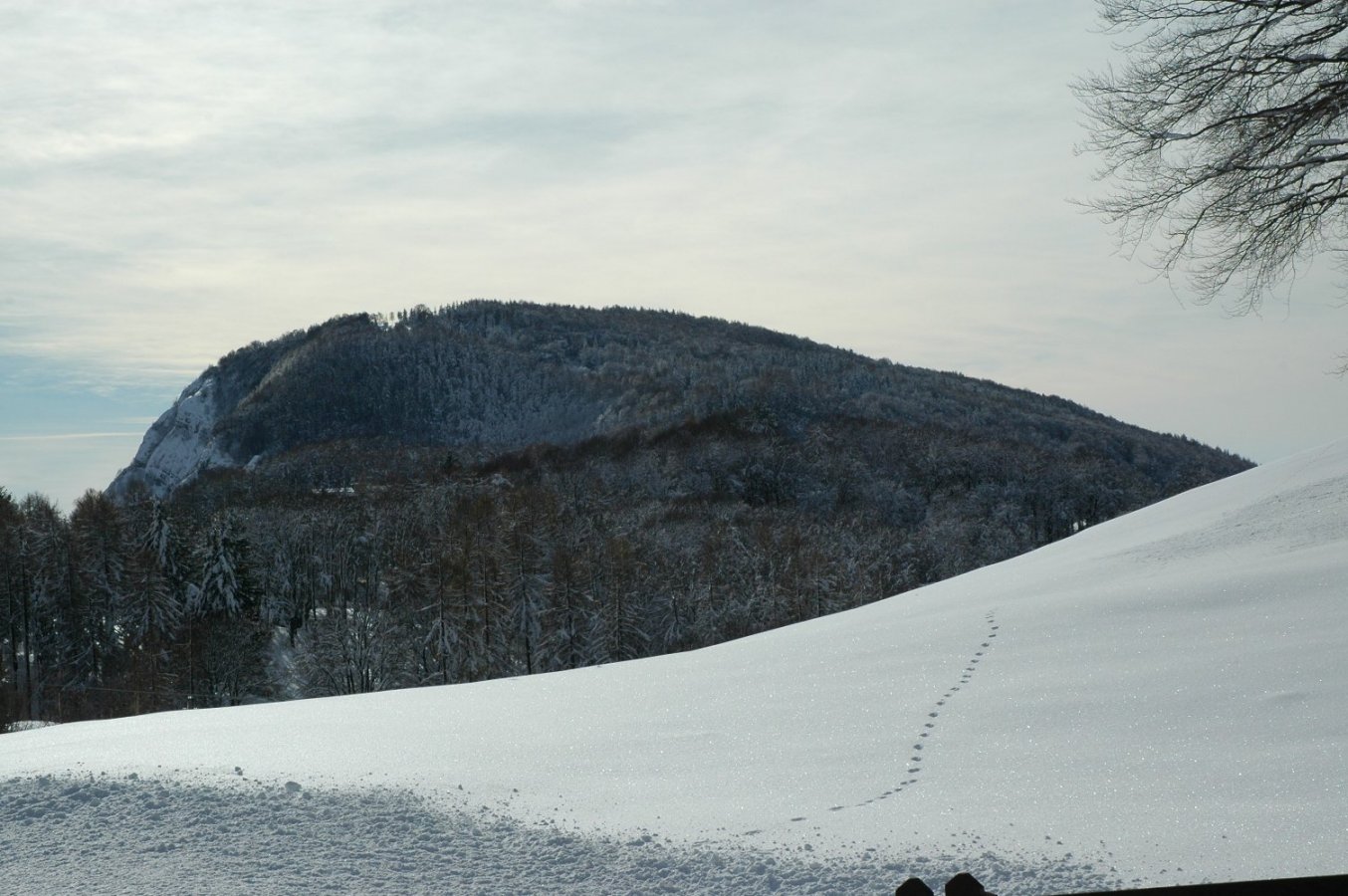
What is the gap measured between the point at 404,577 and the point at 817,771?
6348cm

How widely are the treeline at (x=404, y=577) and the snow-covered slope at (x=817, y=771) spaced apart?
4175 cm

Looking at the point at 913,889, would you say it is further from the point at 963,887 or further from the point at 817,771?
the point at 817,771

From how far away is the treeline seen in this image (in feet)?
188

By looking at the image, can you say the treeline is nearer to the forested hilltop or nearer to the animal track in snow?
the forested hilltop

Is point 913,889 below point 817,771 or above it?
above

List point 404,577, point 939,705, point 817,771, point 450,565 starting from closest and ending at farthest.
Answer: point 817,771, point 939,705, point 450,565, point 404,577

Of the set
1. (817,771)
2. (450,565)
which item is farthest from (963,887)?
(450,565)

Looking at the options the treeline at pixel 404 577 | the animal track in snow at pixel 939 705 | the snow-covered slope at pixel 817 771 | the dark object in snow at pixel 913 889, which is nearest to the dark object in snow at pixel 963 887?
the dark object in snow at pixel 913 889

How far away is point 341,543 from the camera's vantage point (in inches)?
3565

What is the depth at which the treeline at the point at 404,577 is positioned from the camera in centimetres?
5725

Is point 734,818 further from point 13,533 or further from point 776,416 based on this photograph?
point 776,416

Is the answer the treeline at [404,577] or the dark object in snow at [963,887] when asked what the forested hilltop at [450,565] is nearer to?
the treeline at [404,577]

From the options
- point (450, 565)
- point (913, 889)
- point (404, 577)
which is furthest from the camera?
point (404, 577)

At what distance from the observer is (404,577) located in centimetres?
6694
